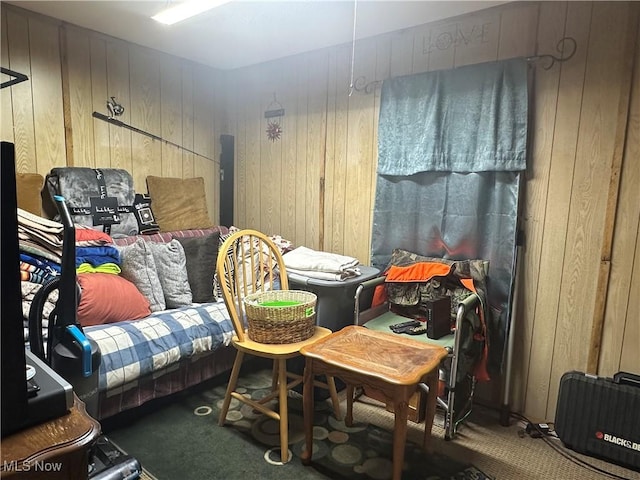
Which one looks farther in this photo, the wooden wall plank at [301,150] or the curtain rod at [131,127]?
the wooden wall plank at [301,150]

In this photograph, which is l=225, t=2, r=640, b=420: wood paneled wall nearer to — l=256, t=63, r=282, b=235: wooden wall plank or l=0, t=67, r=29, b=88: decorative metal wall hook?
l=256, t=63, r=282, b=235: wooden wall plank

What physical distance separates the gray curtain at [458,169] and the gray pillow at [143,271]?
143cm

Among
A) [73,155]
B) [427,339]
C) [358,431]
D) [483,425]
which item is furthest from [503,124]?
[73,155]

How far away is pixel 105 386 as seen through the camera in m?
1.93

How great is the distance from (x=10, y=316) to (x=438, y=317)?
189 cm

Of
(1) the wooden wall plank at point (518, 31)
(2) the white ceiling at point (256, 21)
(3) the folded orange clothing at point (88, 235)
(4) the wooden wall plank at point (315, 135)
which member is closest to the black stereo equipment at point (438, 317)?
(4) the wooden wall plank at point (315, 135)

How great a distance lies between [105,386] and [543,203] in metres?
2.37

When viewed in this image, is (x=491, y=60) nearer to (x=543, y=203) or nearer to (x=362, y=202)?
(x=543, y=203)

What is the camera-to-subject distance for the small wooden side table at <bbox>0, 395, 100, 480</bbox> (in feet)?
2.39

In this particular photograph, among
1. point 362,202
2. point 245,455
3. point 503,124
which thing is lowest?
point 245,455

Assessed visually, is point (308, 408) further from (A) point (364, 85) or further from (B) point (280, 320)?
(A) point (364, 85)

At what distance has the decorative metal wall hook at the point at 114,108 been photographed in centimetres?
303

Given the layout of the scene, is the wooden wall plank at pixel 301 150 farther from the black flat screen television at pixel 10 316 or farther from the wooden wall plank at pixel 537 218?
the black flat screen television at pixel 10 316

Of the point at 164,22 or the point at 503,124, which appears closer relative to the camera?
the point at 503,124
